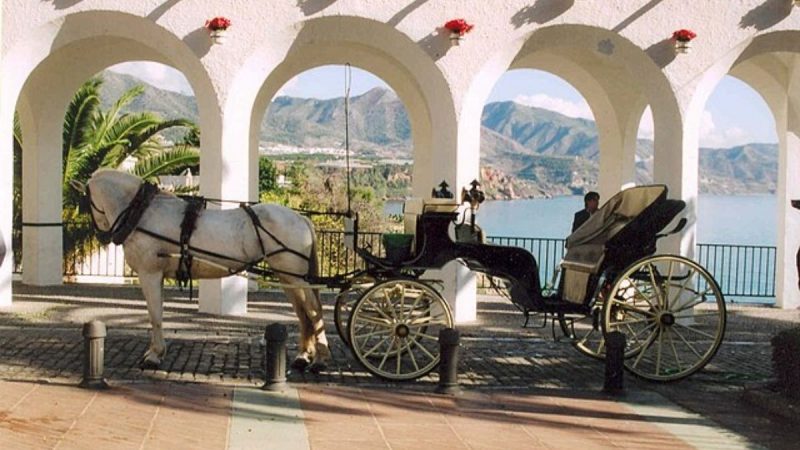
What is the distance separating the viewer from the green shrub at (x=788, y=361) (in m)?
9.69

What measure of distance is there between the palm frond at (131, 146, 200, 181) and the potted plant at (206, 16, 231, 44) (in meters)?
12.3

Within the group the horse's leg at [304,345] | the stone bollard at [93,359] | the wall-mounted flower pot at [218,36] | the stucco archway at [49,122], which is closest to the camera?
the stone bollard at [93,359]

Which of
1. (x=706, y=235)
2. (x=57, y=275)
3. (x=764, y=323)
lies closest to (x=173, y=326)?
(x=57, y=275)

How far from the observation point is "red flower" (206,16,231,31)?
1426cm

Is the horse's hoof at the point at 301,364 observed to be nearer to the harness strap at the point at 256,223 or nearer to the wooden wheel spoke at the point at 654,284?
the harness strap at the point at 256,223

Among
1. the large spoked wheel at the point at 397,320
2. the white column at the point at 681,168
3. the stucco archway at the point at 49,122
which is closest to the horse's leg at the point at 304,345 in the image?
the large spoked wheel at the point at 397,320

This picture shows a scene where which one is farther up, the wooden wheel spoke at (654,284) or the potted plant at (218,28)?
the potted plant at (218,28)

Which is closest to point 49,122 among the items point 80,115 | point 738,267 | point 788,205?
point 80,115

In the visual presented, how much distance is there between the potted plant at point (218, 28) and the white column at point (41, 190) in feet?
17.1

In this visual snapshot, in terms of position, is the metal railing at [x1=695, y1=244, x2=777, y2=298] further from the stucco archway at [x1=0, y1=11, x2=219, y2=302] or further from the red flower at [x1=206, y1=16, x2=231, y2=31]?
the stucco archway at [x1=0, y1=11, x2=219, y2=302]

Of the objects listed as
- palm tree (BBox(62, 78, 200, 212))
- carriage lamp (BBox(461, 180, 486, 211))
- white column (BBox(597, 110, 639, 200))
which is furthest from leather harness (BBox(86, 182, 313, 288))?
palm tree (BBox(62, 78, 200, 212))

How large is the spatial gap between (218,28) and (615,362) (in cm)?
725

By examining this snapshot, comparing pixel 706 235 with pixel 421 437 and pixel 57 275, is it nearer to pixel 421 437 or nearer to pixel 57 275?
pixel 57 275

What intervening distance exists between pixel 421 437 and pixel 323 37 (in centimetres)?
826
